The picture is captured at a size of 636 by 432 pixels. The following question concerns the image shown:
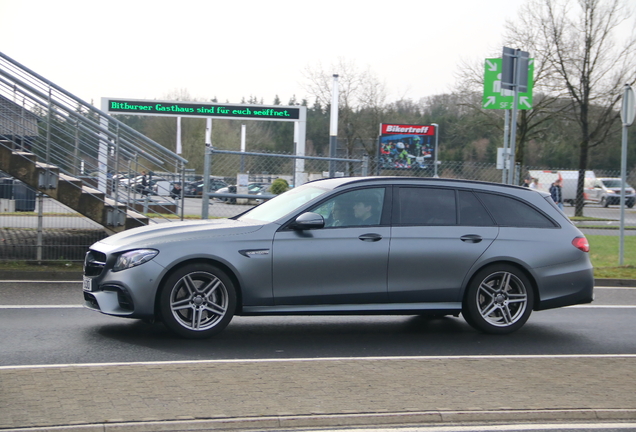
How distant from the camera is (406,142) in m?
40.8

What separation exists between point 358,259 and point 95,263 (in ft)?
8.18

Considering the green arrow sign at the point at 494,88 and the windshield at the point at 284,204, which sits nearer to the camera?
the windshield at the point at 284,204

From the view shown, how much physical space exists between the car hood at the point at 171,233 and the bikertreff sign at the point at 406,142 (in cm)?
3321

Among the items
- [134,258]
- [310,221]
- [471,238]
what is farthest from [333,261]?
[134,258]

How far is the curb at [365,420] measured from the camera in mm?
4281

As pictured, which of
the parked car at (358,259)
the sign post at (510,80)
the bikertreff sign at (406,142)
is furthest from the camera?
the bikertreff sign at (406,142)

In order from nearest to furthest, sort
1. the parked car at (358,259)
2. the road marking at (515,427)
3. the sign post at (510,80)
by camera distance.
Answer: the road marking at (515,427) < the parked car at (358,259) < the sign post at (510,80)

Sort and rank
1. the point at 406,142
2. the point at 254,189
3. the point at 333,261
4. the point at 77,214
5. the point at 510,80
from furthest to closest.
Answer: the point at 406,142 → the point at 510,80 → the point at 254,189 → the point at 77,214 → the point at 333,261

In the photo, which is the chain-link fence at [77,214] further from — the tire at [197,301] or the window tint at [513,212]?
the tire at [197,301]

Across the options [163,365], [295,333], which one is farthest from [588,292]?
[163,365]

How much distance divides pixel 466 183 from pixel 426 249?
1019 millimetres

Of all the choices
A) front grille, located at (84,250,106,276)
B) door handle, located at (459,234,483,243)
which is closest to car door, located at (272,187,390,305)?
door handle, located at (459,234,483,243)

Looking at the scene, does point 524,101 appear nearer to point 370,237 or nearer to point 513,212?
point 513,212

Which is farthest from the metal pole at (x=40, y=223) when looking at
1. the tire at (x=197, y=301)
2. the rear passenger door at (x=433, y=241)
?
the rear passenger door at (x=433, y=241)
